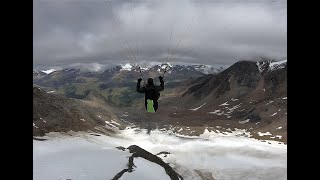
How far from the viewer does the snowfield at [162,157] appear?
7506cm

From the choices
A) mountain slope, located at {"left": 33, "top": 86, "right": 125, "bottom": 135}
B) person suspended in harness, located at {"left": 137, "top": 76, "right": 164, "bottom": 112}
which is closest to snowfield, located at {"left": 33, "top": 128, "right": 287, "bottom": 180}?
mountain slope, located at {"left": 33, "top": 86, "right": 125, "bottom": 135}

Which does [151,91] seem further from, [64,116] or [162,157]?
[64,116]

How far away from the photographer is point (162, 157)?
9644 centimetres

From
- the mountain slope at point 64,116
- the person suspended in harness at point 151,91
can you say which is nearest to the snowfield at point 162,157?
the mountain slope at point 64,116

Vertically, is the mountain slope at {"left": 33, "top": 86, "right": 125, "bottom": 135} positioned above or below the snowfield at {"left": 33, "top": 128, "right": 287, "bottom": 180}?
above

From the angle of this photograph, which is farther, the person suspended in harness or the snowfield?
the snowfield

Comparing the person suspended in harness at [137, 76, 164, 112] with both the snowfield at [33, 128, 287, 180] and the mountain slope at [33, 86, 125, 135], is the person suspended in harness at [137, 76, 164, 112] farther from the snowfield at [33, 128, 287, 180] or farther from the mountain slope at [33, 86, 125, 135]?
the mountain slope at [33, 86, 125, 135]

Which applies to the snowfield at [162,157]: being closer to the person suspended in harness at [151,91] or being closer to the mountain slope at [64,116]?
the mountain slope at [64,116]

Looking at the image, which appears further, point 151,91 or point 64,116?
point 64,116

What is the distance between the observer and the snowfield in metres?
75.1

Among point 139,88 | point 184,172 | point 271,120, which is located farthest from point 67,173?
point 271,120

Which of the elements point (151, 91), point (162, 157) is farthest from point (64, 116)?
point (151, 91)

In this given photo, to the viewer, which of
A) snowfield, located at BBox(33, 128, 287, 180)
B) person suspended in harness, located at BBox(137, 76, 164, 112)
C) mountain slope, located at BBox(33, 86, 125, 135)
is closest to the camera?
person suspended in harness, located at BBox(137, 76, 164, 112)

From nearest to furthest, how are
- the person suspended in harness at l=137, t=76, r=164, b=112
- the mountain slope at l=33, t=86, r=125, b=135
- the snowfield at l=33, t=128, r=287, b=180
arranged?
the person suspended in harness at l=137, t=76, r=164, b=112, the snowfield at l=33, t=128, r=287, b=180, the mountain slope at l=33, t=86, r=125, b=135
